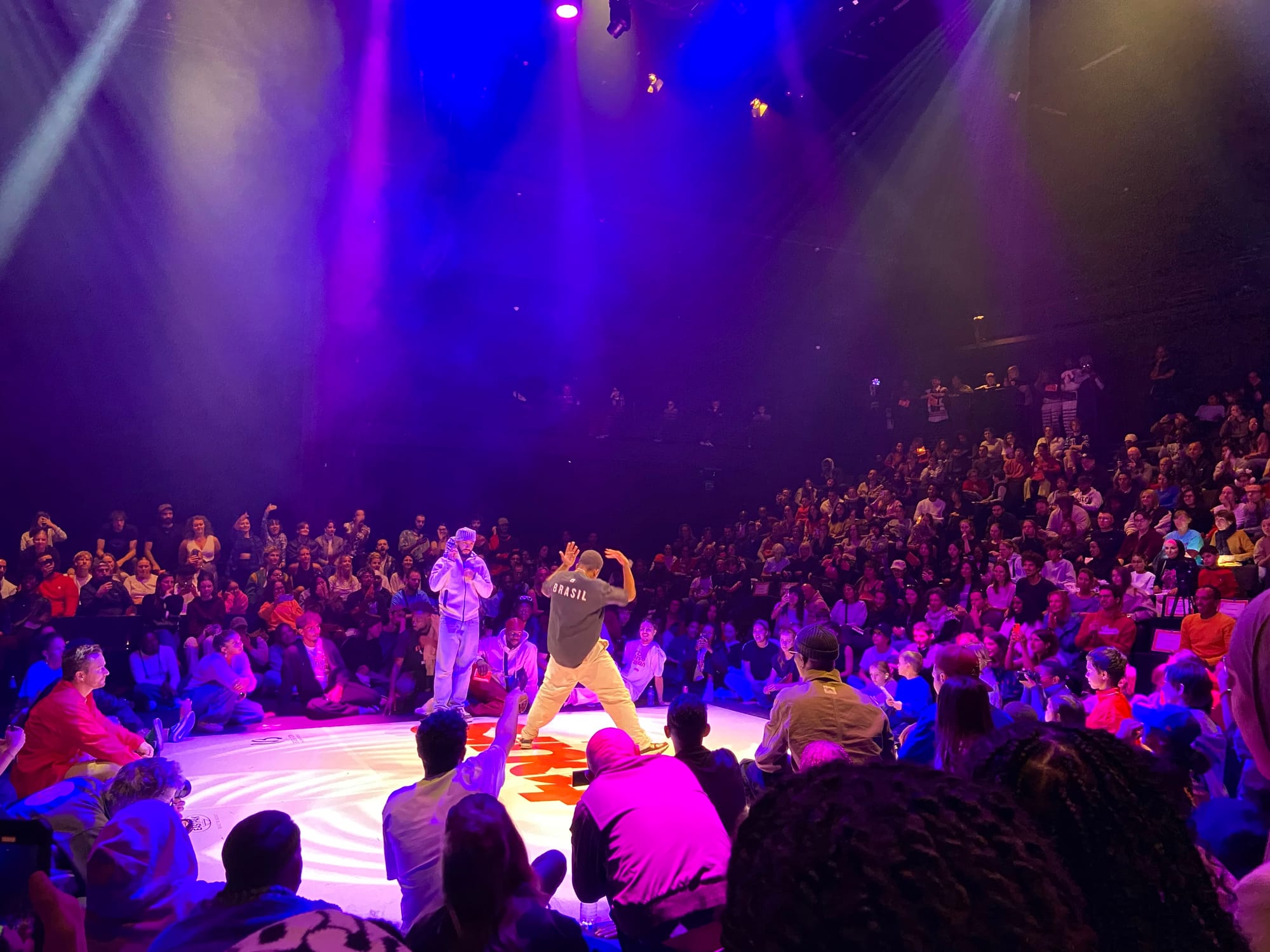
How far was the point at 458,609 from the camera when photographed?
7781mm

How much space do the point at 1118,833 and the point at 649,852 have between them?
186 centimetres

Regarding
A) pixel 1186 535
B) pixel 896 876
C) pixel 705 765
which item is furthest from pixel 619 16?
pixel 896 876

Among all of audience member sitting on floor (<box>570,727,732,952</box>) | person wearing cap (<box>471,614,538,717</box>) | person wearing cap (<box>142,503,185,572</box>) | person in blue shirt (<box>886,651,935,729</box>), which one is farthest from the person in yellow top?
person wearing cap (<box>142,503,185,572</box>)

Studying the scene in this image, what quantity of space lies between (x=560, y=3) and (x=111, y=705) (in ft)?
32.6

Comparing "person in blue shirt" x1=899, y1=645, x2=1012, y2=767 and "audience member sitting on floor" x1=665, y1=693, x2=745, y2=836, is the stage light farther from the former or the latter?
"audience member sitting on floor" x1=665, y1=693, x2=745, y2=836

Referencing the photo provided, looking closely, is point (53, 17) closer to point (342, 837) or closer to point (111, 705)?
point (111, 705)

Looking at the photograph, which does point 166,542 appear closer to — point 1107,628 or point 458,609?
point 458,609

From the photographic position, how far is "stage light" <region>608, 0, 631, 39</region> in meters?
11.5

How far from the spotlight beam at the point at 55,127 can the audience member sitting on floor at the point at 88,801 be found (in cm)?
1133

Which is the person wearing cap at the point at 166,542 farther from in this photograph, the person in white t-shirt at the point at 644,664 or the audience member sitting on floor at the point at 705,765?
the audience member sitting on floor at the point at 705,765

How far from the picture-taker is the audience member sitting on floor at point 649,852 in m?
2.62

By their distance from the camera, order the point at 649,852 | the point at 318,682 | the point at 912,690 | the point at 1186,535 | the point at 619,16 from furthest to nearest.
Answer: the point at 619,16 < the point at 1186,535 < the point at 318,682 < the point at 912,690 < the point at 649,852

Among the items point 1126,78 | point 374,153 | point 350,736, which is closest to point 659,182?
point 374,153

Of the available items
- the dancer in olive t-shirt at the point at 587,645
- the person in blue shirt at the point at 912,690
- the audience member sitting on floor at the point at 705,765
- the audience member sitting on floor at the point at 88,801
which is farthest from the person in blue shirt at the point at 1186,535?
the audience member sitting on floor at the point at 88,801
